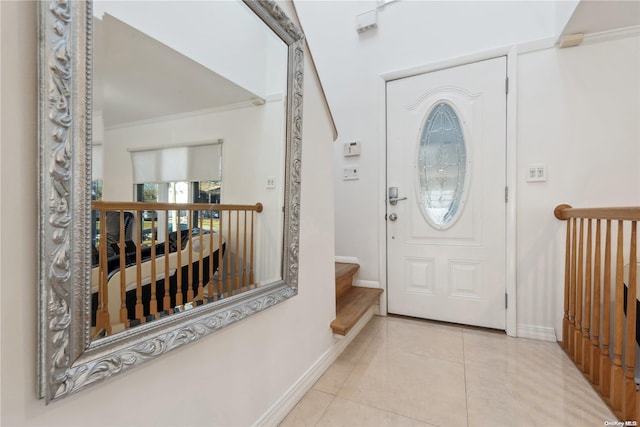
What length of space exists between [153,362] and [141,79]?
0.73 meters

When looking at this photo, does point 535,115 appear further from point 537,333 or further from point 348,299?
point 348,299

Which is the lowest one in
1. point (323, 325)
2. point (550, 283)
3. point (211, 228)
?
point (323, 325)

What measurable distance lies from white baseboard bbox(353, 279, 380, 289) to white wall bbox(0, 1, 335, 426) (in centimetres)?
101

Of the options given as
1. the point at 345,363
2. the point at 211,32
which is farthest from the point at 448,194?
the point at 211,32

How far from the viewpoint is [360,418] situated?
1258 mm

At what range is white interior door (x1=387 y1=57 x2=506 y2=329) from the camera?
216 centimetres

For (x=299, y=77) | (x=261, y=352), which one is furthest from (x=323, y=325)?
(x=299, y=77)

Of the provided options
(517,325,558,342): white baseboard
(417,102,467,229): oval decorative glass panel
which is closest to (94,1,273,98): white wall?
(417,102,467,229): oval decorative glass panel

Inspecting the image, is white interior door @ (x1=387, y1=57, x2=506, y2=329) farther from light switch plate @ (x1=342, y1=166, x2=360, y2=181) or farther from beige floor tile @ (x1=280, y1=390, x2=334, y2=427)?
beige floor tile @ (x1=280, y1=390, x2=334, y2=427)

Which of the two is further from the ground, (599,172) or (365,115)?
(365,115)

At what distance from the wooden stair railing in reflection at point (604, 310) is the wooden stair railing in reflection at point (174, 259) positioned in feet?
5.18

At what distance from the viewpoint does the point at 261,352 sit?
3.78 feet

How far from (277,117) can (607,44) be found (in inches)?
89.6

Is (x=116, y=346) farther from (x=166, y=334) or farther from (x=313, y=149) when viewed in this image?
(x=313, y=149)
